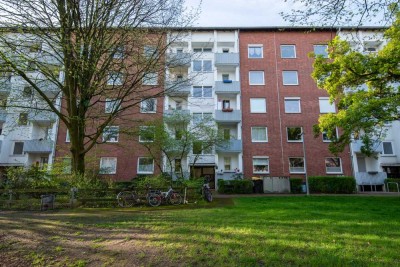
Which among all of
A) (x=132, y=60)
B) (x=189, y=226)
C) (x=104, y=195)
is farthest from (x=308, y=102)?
(x=189, y=226)

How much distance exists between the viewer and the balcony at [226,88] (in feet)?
98.7

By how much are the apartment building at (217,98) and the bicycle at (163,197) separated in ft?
43.1

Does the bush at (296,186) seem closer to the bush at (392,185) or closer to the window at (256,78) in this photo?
the bush at (392,185)

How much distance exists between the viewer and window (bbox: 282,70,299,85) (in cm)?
3130

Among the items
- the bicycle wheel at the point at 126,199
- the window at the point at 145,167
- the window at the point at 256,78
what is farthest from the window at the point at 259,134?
the bicycle wheel at the point at 126,199

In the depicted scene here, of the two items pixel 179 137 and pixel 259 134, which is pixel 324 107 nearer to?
pixel 259 134

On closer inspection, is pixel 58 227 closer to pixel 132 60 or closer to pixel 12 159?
pixel 132 60

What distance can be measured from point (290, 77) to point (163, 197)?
78.2 ft

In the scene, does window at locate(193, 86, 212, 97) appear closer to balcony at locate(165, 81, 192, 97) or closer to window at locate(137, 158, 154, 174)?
window at locate(137, 158, 154, 174)

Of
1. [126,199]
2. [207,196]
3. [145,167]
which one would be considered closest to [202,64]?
[145,167]

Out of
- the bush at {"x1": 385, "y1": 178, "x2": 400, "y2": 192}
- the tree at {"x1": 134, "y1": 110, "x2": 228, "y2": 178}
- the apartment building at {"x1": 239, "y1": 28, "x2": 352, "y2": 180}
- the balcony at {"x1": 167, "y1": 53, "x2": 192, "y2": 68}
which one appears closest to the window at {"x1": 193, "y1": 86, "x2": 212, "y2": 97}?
the apartment building at {"x1": 239, "y1": 28, "x2": 352, "y2": 180}

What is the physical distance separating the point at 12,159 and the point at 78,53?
23.8m

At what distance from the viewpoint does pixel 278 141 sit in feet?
96.4

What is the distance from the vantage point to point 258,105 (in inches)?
1210
